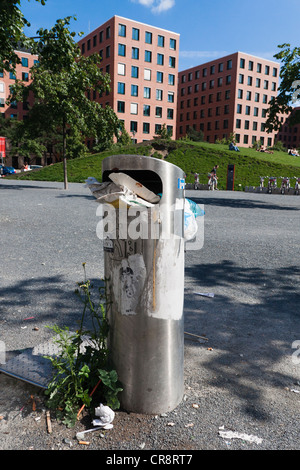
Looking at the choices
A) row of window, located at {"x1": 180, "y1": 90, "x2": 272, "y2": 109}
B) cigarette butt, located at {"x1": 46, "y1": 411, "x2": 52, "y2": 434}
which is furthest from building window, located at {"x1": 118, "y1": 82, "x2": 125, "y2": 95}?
cigarette butt, located at {"x1": 46, "y1": 411, "x2": 52, "y2": 434}

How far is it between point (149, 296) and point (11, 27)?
23.0 ft

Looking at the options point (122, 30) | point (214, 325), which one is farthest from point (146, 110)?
point (214, 325)

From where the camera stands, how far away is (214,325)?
11.9 ft

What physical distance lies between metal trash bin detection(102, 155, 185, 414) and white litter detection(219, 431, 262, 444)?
0.37 meters

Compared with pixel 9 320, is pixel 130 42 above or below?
above

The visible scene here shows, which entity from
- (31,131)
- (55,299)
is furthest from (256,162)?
(55,299)

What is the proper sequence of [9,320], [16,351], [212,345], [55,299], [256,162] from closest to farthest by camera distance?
[16,351] < [212,345] < [9,320] < [55,299] < [256,162]

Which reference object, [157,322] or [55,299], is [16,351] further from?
[157,322]

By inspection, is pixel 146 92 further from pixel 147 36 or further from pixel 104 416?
pixel 104 416

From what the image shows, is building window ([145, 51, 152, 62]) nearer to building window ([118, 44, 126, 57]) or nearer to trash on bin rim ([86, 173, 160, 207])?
building window ([118, 44, 126, 57])

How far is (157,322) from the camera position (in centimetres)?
223

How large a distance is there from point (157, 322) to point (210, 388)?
79 cm
